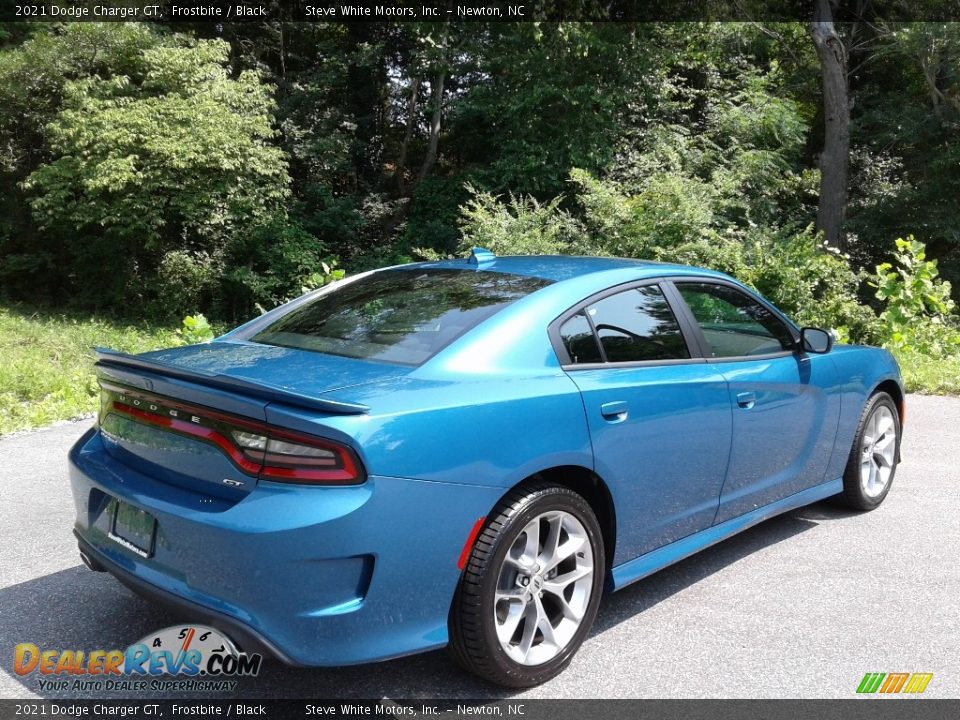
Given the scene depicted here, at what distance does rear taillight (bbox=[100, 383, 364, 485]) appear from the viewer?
2.50m

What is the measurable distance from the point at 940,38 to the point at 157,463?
1998cm

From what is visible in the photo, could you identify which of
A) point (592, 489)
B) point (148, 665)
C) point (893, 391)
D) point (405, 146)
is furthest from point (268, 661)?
point (405, 146)

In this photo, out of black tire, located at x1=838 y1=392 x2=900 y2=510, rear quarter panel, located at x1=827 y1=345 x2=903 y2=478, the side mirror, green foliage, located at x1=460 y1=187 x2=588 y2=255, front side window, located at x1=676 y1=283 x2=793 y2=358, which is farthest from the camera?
green foliage, located at x1=460 y1=187 x2=588 y2=255

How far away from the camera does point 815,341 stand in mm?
4340

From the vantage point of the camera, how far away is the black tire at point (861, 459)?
15.7 ft

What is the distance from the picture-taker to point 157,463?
2877 millimetres

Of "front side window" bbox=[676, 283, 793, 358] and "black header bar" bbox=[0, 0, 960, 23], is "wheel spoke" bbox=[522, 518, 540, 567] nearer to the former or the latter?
"front side window" bbox=[676, 283, 793, 358]

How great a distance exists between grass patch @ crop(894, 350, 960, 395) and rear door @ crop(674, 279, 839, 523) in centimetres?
469

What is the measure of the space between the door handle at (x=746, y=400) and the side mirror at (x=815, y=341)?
24.4 inches

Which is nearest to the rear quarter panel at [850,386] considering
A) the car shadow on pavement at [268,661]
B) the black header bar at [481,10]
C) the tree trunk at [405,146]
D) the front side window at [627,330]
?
the car shadow on pavement at [268,661]

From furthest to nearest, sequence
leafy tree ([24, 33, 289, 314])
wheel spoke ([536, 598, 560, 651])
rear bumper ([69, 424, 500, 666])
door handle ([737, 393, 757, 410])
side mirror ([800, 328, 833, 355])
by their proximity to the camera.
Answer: leafy tree ([24, 33, 289, 314]), side mirror ([800, 328, 833, 355]), door handle ([737, 393, 757, 410]), wheel spoke ([536, 598, 560, 651]), rear bumper ([69, 424, 500, 666])

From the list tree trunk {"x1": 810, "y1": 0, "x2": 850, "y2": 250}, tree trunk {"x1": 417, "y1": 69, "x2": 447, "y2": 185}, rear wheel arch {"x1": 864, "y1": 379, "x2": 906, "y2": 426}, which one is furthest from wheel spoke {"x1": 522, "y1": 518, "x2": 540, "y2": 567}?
tree trunk {"x1": 417, "y1": 69, "x2": 447, "y2": 185}

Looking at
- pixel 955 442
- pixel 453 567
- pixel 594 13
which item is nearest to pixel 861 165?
pixel 594 13

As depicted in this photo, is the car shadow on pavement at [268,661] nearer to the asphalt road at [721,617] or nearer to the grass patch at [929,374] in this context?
the asphalt road at [721,617]
